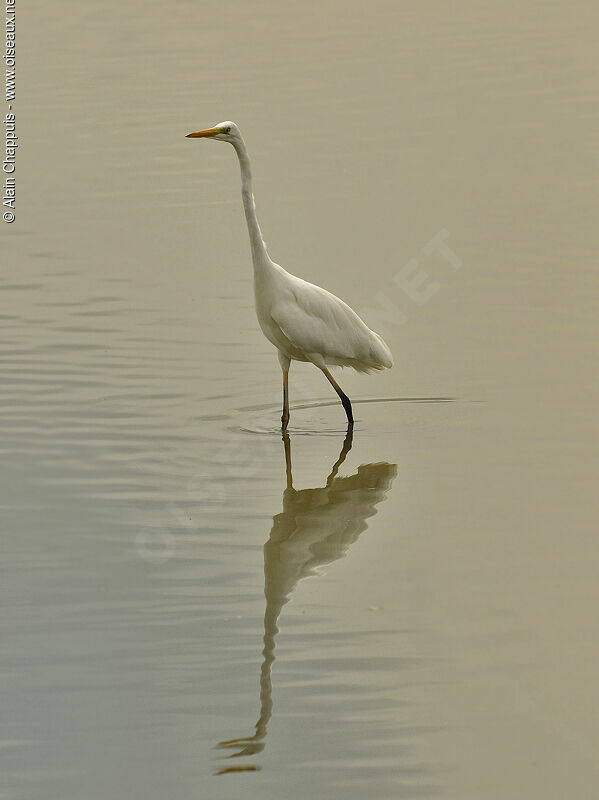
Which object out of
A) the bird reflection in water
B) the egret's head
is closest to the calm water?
the bird reflection in water

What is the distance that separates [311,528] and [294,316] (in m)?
1.88

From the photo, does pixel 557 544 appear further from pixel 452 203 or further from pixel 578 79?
pixel 578 79

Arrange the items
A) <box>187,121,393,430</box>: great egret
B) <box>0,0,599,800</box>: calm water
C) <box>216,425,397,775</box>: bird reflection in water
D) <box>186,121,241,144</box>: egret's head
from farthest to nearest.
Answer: <box>187,121,393,430</box>: great egret < <box>186,121,241,144</box>: egret's head < <box>216,425,397,775</box>: bird reflection in water < <box>0,0,599,800</box>: calm water

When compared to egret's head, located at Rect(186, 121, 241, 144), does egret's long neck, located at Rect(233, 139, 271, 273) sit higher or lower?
lower

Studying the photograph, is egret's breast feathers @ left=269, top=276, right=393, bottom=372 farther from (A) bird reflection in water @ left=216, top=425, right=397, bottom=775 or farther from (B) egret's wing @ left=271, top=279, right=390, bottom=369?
(A) bird reflection in water @ left=216, top=425, right=397, bottom=775

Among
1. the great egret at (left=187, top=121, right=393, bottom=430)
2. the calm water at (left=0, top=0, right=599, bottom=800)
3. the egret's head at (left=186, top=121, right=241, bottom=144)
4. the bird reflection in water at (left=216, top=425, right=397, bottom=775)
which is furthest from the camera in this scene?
the great egret at (left=187, top=121, right=393, bottom=430)

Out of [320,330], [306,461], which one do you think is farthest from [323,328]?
[306,461]

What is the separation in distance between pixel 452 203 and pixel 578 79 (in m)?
6.36

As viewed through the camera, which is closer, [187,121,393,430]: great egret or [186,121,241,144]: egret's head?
[186,121,241,144]: egret's head

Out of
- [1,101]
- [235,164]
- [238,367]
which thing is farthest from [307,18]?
[238,367]

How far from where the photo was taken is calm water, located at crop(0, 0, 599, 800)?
5531mm

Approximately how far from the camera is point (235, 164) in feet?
55.4

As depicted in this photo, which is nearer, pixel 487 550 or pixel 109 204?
pixel 487 550

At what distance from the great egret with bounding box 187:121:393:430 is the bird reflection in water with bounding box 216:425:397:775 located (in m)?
0.56
